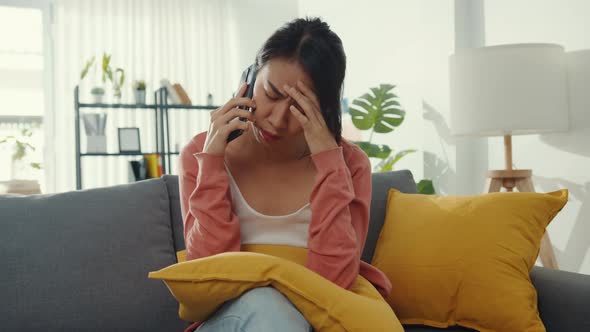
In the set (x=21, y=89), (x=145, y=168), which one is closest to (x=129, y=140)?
(x=145, y=168)

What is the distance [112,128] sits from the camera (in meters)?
6.00

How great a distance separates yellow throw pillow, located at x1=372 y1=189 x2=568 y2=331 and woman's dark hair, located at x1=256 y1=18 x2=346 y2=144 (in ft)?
1.53

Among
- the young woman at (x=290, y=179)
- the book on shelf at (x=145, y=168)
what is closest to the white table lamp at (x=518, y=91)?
the young woman at (x=290, y=179)

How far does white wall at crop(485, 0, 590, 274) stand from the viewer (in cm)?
260

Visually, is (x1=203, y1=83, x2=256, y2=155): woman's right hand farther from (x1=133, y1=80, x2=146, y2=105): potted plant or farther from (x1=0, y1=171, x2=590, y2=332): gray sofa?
(x1=133, y1=80, x2=146, y2=105): potted plant

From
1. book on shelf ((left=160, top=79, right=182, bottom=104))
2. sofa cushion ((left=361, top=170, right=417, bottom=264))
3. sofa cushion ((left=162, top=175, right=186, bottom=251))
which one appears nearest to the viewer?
sofa cushion ((left=162, top=175, right=186, bottom=251))

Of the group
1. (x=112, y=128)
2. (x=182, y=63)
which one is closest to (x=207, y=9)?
(x=182, y=63)

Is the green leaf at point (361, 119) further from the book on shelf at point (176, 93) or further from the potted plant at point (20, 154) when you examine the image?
the potted plant at point (20, 154)

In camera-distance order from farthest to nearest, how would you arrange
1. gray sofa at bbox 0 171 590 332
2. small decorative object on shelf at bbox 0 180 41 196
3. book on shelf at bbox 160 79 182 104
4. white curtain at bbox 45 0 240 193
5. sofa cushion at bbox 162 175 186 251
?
1. white curtain at bbox 45 0 240 193
2. book on shelf at bbox 160 79 182 104
3. small decorative object on shelf at bbox 0 180 41 196
4. sofa cushion at bbox 162 175 186 251
5. gray sofa at bbox 0 171 590 332

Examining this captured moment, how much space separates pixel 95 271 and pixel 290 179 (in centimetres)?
54

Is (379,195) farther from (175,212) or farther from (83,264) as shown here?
(83,264)

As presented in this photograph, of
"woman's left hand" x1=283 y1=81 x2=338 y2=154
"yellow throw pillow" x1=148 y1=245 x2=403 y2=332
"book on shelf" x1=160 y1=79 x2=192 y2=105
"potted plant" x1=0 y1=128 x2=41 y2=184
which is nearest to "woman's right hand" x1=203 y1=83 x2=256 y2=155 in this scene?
"woman's left hand" x1=283 y1=81 x2=338 y2=154

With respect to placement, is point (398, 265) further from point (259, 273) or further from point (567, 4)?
point (567, 4)

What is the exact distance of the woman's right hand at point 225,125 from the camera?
1.41m
